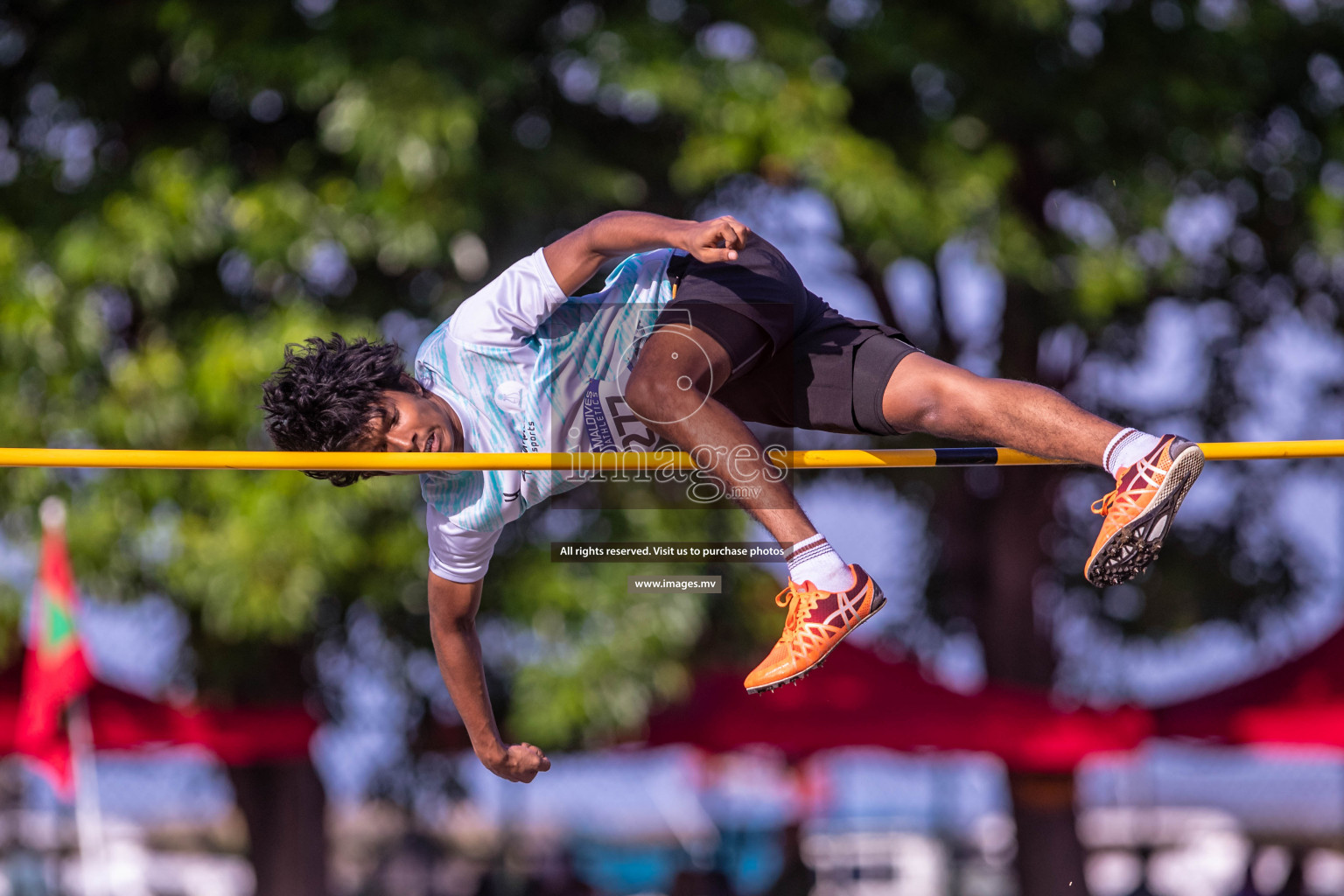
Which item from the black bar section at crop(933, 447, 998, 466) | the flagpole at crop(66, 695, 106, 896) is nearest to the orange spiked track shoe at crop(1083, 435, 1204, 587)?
the black bar section at crop(933, 447, 998, 466)

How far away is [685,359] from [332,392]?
32.9 inches

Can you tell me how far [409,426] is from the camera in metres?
3.29

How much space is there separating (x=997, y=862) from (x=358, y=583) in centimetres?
526

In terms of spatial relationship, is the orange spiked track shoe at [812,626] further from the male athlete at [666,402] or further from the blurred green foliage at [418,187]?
the blurred green foliage at [418,187]

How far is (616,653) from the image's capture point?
6.11m

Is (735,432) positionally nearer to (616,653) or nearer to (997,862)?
(616,653)

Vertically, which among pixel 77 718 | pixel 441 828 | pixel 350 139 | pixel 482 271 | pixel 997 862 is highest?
pixel 350 139

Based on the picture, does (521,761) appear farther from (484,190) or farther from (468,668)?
(484,190)

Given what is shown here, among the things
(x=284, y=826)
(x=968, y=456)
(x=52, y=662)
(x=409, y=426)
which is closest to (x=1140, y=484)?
(x=968, y=456)

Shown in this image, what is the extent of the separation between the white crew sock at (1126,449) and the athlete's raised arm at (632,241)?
927 mm

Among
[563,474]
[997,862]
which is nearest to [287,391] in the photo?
[563,474]

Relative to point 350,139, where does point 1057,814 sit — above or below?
below

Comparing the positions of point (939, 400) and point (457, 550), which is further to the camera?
point (457, 550)

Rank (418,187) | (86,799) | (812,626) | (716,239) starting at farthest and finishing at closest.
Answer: (86,799)
(418,187)
(812,626)
(716,239)
